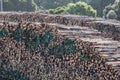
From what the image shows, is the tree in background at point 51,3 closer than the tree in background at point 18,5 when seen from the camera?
No

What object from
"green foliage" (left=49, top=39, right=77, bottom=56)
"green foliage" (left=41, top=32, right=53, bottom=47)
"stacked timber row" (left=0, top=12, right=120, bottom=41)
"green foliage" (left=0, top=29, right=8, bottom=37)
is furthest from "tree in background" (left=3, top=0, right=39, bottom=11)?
"green foliage" (left=49, top=39, right=77, bottom=56)

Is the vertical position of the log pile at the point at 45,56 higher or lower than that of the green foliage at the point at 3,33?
lower

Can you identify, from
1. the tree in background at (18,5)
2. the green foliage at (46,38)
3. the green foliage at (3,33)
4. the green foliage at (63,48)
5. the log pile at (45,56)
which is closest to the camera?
the log pile at (45,56)

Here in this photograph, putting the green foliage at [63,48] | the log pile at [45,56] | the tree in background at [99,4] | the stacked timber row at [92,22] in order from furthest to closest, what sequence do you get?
1. the tree in background at [99,4]
2. the stacked timber row at [92,22]
3. the green foliage at [63,48]
4. the log pile at [45,56]

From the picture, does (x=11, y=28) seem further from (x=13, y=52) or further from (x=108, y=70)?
(x=108, y=70)

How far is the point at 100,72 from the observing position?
12.8 ft

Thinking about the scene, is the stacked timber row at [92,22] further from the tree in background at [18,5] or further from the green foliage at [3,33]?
the tree in background at [18,5]

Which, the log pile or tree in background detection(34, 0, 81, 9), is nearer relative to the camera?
the log pile

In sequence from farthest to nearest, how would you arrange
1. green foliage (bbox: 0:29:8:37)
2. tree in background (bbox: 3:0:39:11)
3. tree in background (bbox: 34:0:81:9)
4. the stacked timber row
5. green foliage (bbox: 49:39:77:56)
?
tree in background (bbox: 34:0:81:9) < tree in background (bbox: 3:0:39:11) < the stacked timber row < green foliage (bbox: 0:29:8:37) < green foliage (bbox: 49:39:77:56)

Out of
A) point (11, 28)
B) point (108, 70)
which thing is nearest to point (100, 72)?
point (108, 70)

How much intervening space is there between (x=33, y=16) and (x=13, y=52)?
471cm

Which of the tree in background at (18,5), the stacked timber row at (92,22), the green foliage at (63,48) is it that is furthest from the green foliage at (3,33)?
the tree in background at (18,5)

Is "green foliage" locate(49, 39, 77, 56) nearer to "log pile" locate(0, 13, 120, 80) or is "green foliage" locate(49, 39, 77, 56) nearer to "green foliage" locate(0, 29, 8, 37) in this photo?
"log pile" locate(0, 13, 120, 80)

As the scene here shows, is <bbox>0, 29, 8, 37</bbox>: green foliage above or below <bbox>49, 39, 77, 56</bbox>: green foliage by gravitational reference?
above
